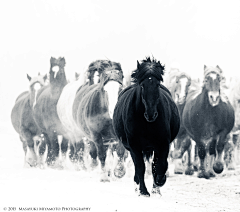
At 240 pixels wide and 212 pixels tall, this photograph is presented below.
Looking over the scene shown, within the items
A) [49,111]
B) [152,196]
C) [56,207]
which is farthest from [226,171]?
[56,207]

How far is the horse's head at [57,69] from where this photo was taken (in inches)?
638

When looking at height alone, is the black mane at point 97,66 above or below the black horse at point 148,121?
above

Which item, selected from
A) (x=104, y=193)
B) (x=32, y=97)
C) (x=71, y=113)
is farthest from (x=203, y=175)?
(x=32, y=97)

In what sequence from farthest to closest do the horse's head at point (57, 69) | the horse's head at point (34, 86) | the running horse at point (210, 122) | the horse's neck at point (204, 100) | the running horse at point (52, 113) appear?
the horse's head at point (34, 86) < the horse's head at point (57, 69) < the running horse at point (52, 113) < the horse's neck at point (204, 100) < the running horse at point (210, 122)

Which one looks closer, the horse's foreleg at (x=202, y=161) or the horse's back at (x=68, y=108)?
the horse's foreleg at (x=202, y=161)

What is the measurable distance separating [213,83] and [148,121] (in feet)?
17.0

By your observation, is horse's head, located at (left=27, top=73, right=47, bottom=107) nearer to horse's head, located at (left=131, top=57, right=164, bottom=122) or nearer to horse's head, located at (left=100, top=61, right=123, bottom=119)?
horse's head, located at (left=100, top=61, right=123, bottom=119)

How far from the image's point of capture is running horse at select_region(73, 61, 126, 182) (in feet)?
36.9

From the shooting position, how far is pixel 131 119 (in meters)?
8.49

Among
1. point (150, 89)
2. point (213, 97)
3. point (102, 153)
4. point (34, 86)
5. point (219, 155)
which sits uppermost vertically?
point (34, 86)

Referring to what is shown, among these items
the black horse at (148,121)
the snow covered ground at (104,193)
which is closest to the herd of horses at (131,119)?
the black horse at (148,121)

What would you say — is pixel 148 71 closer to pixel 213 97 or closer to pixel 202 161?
pixel 213 97

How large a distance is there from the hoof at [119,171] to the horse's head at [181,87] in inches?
136

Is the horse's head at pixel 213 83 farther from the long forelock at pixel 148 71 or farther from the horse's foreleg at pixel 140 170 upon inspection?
the long forelock at pixel 148 71
